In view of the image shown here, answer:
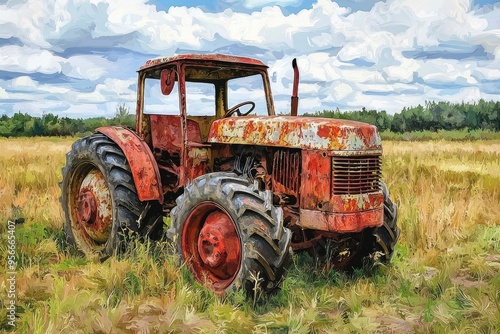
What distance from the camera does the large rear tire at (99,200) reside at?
542cm

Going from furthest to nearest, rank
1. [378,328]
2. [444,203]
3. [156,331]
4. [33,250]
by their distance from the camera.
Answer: [444,203] < [33,250] < [378,328] < [156,331]

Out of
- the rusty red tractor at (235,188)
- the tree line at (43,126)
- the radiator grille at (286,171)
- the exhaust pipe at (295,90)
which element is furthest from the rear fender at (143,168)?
the tree line at (43,126)

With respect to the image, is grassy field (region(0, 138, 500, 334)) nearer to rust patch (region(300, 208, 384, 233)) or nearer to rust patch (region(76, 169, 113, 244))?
rust patch (region(76, 169, 113, 244))

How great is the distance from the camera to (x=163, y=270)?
4645 millimetres

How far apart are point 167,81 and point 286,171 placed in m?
1.63

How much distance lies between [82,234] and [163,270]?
1937mm

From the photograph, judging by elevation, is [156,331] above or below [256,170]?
below

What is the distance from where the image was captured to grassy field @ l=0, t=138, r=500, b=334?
3689 millimetres

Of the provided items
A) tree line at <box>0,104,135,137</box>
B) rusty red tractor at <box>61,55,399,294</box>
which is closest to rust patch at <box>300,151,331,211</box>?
rusty red tractor at <box>61,55,399,294</box>

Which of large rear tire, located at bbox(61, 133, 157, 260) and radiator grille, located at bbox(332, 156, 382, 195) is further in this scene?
large rear tire, located at bbox(61, 133, 157, 260)

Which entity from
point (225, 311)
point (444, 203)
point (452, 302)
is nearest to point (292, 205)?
point (225, 311)

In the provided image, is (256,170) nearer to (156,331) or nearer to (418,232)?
(156,331)

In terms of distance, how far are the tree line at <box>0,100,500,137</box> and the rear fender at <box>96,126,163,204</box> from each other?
42.3 metres

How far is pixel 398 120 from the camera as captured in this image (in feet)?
178
